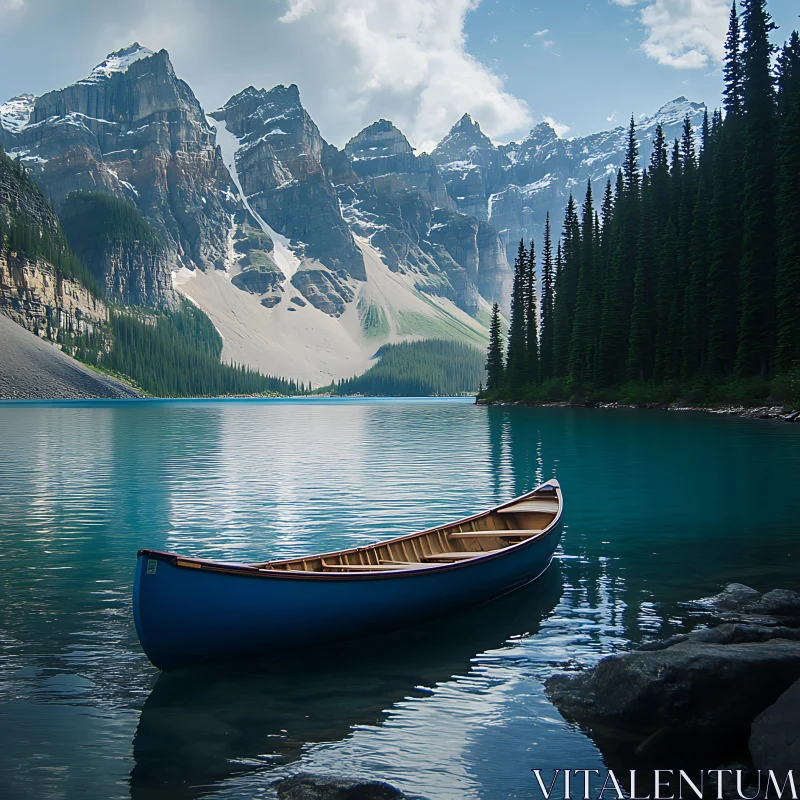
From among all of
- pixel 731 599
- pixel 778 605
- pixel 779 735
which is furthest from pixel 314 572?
pixel 778 605

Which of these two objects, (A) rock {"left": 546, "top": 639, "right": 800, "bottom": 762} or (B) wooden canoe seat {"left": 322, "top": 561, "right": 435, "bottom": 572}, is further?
(B) wooden canoe seat {"left": 322, "top": 561, "right": 435, "bottom": 572}

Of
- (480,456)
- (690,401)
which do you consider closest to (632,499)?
(480,456)

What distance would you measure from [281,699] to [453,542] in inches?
256

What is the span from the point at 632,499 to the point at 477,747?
63.5 feet

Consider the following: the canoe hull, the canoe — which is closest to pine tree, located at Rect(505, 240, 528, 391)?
the canoe

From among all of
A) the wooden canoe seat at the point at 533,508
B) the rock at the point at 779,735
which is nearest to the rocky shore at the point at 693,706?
the rock at the point at 779,735

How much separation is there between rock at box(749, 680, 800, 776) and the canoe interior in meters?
5.47

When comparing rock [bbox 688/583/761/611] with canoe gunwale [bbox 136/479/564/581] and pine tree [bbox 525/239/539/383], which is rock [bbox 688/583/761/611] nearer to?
canoe gunwale [bbox 136/479/564/581]

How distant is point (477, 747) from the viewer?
839 centimetres

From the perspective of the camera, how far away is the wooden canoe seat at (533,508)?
55.4ft

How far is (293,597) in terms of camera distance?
33.6 feet

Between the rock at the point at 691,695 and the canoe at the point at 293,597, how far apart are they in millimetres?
3330

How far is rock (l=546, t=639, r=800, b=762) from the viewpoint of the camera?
8.04 metres

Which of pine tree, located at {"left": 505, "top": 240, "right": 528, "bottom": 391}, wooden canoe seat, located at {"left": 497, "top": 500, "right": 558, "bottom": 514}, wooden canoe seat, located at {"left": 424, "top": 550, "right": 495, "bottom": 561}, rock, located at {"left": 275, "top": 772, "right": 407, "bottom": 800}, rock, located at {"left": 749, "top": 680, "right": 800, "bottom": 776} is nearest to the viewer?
rock, located at {"left": 749, "top": 680, "right": 800, "bottom": 776}
